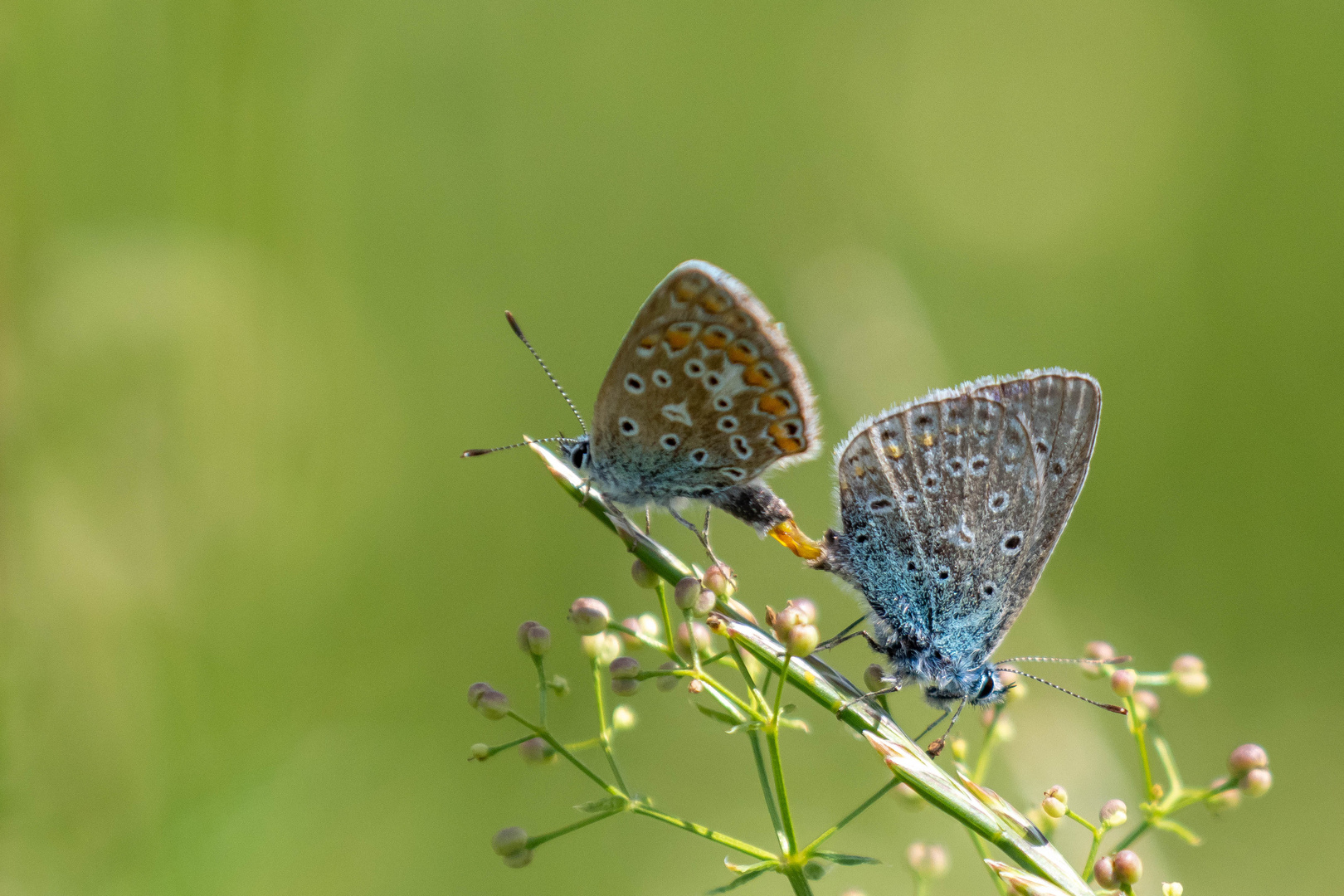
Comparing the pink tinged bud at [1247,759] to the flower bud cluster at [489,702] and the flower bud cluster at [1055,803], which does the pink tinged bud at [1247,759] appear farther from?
the flower bud cluster at [489,702]

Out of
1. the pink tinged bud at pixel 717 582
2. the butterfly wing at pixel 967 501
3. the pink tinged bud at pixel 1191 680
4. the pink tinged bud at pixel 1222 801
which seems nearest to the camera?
the pink tinged bud at pixel 717 582

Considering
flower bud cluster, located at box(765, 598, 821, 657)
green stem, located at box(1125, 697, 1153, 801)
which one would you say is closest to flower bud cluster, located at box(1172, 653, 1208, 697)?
green stem, located at box(1125, 697, 1153, 801)

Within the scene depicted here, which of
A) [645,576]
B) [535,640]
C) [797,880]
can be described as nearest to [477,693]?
[535,640]

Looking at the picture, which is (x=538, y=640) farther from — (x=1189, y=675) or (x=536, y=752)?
(x=1189, y=675)

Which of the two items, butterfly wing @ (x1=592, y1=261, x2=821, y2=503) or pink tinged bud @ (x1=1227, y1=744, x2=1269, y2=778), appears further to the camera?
butterfly wing @ (x1=592, y1=261, x2=821, y2=503)

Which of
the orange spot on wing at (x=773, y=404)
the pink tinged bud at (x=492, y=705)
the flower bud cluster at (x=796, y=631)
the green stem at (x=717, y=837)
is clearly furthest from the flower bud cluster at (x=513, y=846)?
the orange spot on wing at (x=773, y=404)

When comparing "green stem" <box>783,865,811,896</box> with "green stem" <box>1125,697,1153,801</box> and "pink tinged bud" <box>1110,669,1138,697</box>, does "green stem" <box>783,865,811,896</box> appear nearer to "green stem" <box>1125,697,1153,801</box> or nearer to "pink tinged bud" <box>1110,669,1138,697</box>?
"green stem" <box>1125,697,1153,801</box>

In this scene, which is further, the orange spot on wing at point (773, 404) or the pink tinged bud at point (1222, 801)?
the orange spot on wing at point (773, 404)
